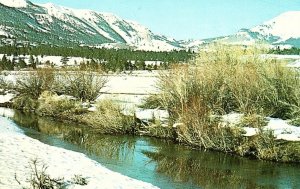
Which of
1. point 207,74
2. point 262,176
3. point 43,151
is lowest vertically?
point 262,176

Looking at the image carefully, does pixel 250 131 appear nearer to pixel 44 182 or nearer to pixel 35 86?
pixel 44 182

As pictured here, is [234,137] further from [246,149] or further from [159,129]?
[159,129]

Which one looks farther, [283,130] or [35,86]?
→ [35,86]

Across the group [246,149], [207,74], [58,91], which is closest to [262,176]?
[246,149]

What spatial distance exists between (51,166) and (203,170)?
9139mm

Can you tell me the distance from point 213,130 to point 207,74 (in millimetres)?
7438

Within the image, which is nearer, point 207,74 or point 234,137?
point 234,137

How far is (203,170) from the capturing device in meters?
26.2

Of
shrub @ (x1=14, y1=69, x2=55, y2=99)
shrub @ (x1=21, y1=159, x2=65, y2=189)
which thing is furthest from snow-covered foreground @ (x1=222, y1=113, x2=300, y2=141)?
shrub @ (x1=14, y1=69, x2=55, y2=99)

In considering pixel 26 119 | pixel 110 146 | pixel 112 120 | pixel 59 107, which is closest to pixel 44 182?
pixel 110 146

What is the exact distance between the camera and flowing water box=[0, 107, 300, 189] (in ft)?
77.4

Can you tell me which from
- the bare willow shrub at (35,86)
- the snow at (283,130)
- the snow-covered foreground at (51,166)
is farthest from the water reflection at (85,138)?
the snow at (283,130)

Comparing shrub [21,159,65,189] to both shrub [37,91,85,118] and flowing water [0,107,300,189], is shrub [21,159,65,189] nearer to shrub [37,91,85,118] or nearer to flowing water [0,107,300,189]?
flowing water [0,107,300,189]

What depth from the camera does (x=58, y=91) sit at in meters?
53.5
